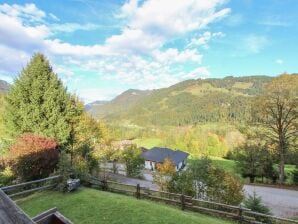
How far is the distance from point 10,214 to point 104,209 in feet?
39.7

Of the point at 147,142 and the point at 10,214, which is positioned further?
the point at 147,142

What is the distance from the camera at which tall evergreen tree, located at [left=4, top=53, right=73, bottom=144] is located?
83.3 ft

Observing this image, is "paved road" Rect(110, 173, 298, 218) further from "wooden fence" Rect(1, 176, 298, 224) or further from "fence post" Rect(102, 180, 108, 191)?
"fence post" Rect(102, 180, 108, 191)

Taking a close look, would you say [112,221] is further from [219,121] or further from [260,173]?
[219,121]

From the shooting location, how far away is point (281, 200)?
2383 cm

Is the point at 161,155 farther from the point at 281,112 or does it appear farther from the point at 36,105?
the point at 36,105

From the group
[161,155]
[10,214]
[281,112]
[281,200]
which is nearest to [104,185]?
[281,200]

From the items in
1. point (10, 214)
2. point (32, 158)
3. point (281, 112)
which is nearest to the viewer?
point (10, 214)

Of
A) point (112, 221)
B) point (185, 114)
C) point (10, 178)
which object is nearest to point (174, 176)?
point (112, 221)

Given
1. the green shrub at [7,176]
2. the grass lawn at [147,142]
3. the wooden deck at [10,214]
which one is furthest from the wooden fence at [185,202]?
the grass lawn at [147,142]

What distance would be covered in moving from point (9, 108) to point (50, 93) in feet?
12.5

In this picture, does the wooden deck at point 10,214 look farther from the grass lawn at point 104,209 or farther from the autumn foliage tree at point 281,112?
the autumn foliage tree at point 281,112

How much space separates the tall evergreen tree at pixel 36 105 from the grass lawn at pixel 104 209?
9927mm

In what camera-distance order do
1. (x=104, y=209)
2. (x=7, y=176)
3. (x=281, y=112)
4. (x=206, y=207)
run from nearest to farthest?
(x=104, y=209), (x=206, y=207), (x=7, y=176), (x=281, y=112)
